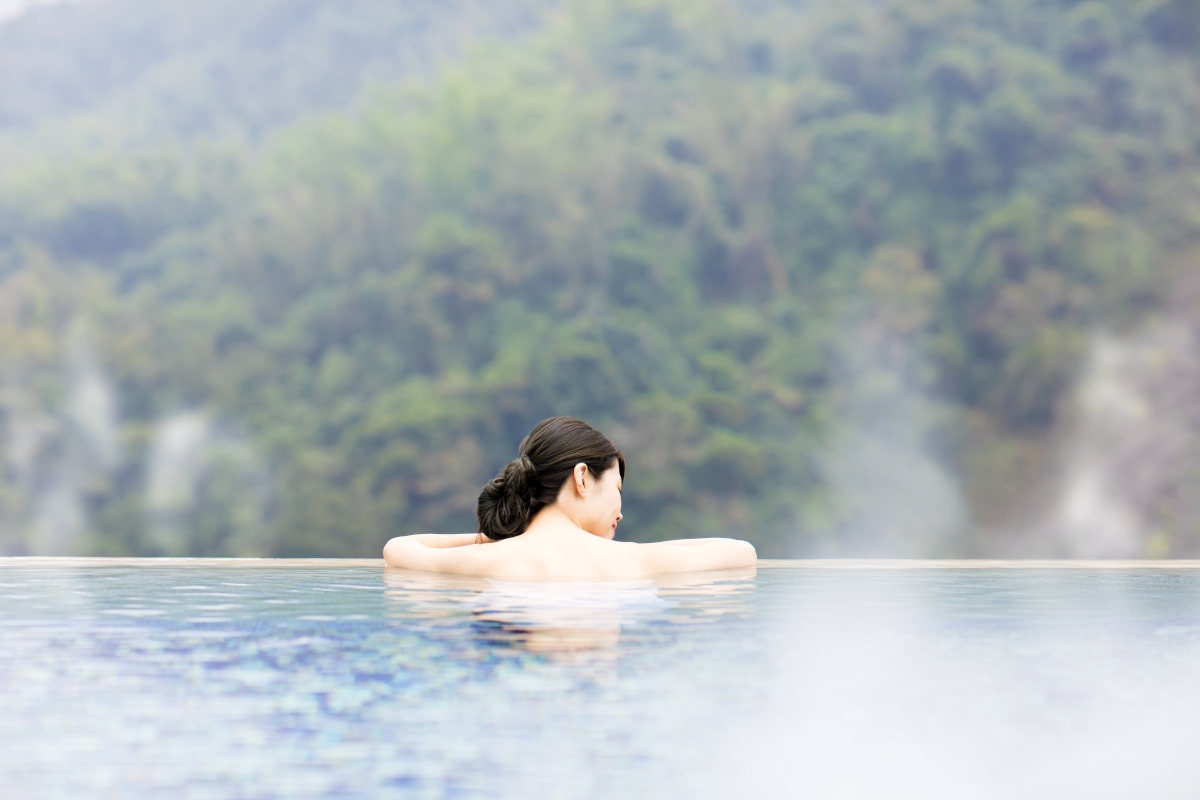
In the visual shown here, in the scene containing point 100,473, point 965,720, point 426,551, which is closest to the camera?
point 965,720

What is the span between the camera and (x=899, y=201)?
50.9ft

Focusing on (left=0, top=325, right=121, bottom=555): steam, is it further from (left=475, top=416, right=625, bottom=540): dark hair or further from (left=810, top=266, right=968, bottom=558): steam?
(left=475, top=416, right=625, bottom=540): dark hair

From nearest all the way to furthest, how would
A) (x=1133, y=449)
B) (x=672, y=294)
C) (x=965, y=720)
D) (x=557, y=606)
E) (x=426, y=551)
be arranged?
1. (x=965, y=720)
2. (x=557, y=606)
3. (x=426, y=551)
4. (x=1133, y=449)
5. (x=672, y=294)

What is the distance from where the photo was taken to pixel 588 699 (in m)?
1.26

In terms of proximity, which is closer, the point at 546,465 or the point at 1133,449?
the point at 546,465

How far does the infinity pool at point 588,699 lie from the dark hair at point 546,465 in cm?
17

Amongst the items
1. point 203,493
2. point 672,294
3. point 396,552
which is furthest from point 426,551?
point 672,294

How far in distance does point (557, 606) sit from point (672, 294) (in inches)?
534

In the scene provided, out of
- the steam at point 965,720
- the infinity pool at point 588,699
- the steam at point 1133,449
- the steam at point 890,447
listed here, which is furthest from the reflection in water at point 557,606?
the steam at point 1133,449

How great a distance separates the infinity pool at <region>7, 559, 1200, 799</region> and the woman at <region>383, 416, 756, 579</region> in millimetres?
66

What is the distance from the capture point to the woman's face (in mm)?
2180

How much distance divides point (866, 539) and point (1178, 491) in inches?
138

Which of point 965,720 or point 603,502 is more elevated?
point 603,502

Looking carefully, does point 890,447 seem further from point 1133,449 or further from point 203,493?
point 203,493
